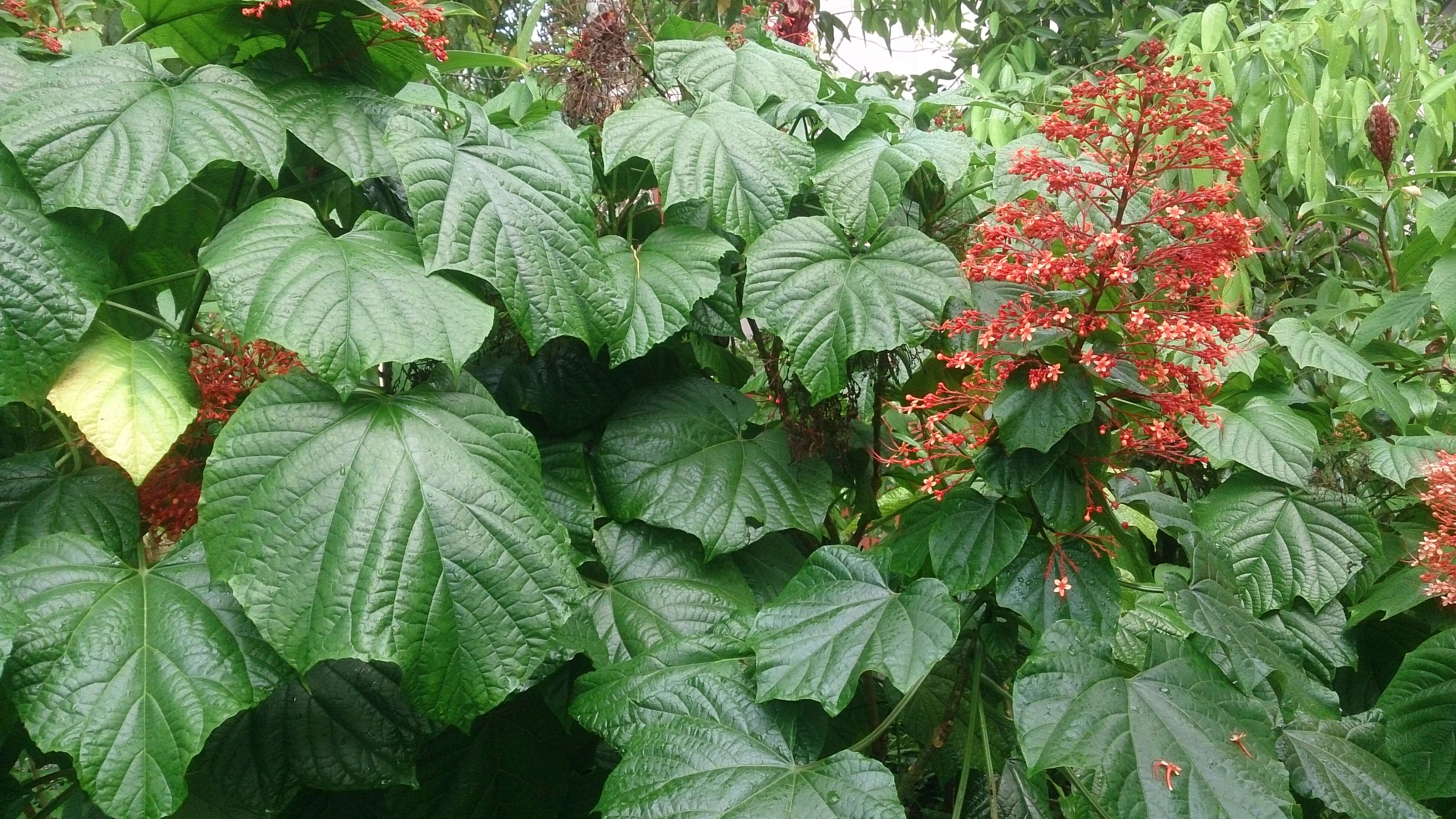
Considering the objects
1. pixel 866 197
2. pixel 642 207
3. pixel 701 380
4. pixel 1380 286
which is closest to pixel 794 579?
pixel 701 380

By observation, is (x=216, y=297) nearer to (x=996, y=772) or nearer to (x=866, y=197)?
(x=866, y=197)

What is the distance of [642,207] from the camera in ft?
5.32

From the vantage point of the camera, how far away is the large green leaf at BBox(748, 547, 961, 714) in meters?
1.04

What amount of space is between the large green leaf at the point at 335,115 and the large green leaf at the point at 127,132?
0.06 metres

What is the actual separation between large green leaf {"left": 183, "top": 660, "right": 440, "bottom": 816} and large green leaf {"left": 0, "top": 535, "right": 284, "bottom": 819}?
176 mm

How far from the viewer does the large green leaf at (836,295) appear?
1.27 meters

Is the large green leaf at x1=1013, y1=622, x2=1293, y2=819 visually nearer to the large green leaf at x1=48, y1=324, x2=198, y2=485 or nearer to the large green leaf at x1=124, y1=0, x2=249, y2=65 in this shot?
the large green leaf at x1=48, y1=324, x2=198, y2=485

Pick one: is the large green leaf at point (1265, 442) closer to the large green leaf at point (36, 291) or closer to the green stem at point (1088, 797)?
the green stem at point (1088, 797)

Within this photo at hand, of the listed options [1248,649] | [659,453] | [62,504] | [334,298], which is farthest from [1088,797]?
[62,504]

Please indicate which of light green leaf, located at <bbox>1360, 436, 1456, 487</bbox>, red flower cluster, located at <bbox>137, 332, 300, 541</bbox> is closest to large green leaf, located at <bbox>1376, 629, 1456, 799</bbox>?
light green leaf, located at <bbox>1360, 436, 1456, 487</bbox>

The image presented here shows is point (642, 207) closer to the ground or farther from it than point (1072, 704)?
farther from it

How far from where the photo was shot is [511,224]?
118 centimetres

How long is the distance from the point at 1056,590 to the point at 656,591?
21.3 inches

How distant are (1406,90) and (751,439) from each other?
1.69 m
